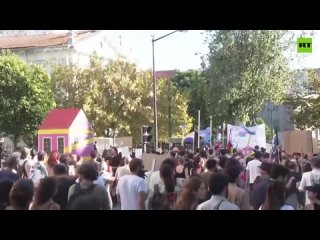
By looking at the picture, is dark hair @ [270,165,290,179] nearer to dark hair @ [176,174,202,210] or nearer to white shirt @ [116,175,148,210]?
dark hair @ [176,174,202,210]

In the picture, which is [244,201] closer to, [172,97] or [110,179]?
[110,179]

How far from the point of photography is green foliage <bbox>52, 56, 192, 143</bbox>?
131ft

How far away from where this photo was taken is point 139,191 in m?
7.42

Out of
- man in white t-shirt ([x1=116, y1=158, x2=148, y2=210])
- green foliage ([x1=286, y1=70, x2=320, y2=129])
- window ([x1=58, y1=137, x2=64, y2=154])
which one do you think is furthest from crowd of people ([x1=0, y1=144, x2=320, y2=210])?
green foliage ([x1=286, y1=70, x2=320, y2=129])

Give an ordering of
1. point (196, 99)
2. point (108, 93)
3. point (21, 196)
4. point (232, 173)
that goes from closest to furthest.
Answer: point (21, 196) → point (232, 173) → point (108, 93) → point (196, 99)

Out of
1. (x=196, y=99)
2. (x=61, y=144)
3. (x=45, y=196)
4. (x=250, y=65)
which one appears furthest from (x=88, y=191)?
(x=196, y=99)

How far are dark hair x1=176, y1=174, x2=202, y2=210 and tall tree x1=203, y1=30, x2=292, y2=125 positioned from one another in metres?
29.1

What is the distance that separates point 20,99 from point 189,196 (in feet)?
116

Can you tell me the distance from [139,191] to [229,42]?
28700mm

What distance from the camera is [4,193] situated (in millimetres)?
5719

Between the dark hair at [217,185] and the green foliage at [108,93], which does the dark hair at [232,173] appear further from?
the green foliage at [108,93]

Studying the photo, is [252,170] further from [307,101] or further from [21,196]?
[307,101]

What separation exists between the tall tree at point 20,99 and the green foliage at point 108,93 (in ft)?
5.30
